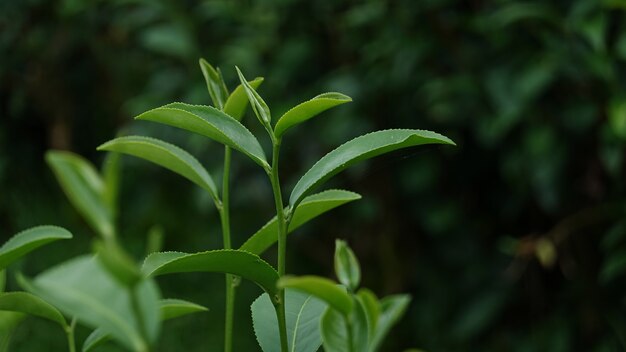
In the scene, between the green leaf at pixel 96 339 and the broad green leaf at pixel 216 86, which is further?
the broad green leaf at pixel 216 86

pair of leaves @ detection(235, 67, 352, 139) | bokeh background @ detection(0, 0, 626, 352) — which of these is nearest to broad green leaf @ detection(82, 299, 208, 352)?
pair of leaves @ detection(235, 67, 352, 139)

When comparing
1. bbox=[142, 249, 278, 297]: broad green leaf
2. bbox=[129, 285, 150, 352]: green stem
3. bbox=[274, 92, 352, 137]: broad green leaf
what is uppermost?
bbox=[274, 92, 352, 137]: broad green leaf

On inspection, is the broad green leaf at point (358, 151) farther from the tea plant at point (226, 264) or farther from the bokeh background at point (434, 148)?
the bokeh background at point (434, 148)

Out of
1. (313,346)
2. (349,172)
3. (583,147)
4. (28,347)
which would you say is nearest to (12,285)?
(28,347)

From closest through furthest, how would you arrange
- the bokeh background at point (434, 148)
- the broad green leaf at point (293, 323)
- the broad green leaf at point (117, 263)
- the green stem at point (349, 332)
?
the broad green leaf at point (117, 263) < the green stem at point (349, 332) < the broad green leaf at point (293, 323) < the bokeh background at point (434, 148)

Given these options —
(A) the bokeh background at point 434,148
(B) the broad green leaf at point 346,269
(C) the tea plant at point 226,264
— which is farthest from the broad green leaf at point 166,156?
(A) the bokeh background at point 434,148

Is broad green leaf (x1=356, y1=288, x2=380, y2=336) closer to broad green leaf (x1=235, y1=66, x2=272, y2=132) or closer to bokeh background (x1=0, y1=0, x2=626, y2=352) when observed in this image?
broad green leaf (x1=235, y1=66, x2=272, y2=132)

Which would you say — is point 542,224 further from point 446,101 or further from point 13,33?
point 13,33
